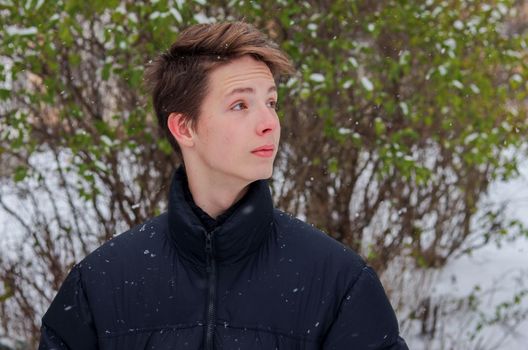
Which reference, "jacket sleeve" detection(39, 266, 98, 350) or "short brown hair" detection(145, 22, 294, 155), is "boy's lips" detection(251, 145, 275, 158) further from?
"jacket sleeve" detection(39, 266, 98, 350)

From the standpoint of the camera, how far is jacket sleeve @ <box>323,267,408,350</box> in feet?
5.99

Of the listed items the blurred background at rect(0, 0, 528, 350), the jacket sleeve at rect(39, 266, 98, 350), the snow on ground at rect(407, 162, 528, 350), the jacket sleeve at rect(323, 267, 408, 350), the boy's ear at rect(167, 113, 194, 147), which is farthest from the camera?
the snow on ground at rect(407, 162, 528, 350)

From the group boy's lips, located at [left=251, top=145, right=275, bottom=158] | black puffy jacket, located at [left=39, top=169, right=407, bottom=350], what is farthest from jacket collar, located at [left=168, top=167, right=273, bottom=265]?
boy's lips, located at [left=251, top=145, right=275, bottom=158]

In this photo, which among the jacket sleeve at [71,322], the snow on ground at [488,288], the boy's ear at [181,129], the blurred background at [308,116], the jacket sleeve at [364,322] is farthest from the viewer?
the snow on ground at [488,288]

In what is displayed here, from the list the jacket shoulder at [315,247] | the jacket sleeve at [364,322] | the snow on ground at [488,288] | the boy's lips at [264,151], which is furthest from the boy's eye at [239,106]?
the snow on ground at [488,288]

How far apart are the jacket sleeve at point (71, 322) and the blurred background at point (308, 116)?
6.99ft

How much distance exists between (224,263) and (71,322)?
453mm

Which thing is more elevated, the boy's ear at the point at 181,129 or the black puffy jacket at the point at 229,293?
the boy's ear at the point at 181,129

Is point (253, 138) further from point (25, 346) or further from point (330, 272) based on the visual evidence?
point (25, 346)

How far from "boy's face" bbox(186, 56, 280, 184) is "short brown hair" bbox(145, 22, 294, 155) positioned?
0.09 feet

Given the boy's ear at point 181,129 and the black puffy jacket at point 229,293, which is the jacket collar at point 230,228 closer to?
the black puffy jacket at point 229,293

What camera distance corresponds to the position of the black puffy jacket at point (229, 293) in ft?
6.07

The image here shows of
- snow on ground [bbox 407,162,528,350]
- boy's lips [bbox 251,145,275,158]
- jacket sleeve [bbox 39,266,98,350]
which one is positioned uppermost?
boy's lips [bbox 251,145,275,158]

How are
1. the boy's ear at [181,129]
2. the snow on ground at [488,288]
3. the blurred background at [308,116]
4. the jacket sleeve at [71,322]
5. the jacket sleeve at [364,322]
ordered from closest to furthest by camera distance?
the jacket sleeve at [364,322] → the jacket sleeve at [71,322] → the boy's ear at [181,129] → the blurred background at [308,116] → the snow on ground at [488,288]
